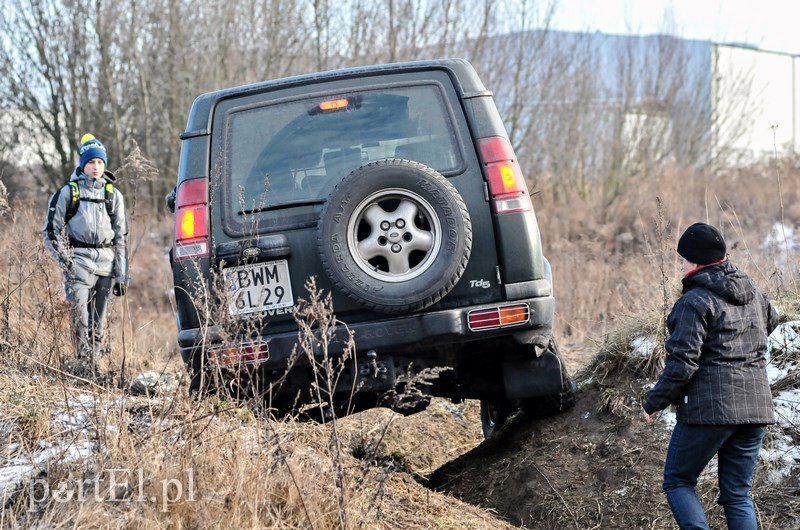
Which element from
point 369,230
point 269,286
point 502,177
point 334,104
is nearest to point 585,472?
point 502,177

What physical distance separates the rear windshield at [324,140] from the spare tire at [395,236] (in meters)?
0.33

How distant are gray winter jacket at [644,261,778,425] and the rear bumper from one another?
76 cm

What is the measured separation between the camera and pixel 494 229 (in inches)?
164

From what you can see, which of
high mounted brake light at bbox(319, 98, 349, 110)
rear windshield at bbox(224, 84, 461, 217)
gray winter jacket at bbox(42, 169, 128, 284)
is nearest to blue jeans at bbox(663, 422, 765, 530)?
rear windshield at bbox(224, 84, 461, 217)

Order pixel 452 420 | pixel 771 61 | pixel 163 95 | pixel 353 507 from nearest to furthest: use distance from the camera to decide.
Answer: pixel 353 507 < pixel 452 420 < pixel 163 95 < pixel 771 61

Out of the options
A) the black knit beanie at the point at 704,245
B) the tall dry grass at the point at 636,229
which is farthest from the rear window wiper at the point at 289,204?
the tall dry grass at the point at 636,229

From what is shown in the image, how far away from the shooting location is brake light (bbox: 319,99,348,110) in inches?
173

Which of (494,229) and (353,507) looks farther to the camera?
(494,229)

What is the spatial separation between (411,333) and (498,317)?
1.41ft

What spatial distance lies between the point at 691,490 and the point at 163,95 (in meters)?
16.4

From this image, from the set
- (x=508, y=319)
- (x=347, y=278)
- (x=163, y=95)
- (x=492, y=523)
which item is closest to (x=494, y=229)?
(x=508, y=319)

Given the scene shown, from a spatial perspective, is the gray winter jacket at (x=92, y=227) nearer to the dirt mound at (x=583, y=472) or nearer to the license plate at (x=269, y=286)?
the license plate at (x=269, y=286)

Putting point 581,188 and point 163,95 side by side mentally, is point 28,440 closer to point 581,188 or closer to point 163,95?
point 163,95

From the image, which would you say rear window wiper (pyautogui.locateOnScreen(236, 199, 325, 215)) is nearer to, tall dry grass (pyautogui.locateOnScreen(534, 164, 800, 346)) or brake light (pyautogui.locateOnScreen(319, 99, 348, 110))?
brake light (pyautogui.locateOnScreen(319, 99, 348, 110))
